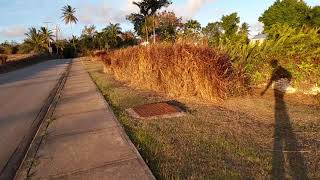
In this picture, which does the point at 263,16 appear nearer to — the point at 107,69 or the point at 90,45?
the point at 107,69

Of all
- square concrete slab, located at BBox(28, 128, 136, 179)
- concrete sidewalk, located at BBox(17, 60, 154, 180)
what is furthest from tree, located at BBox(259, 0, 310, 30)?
square concrete slab, located at BBox(28, 128, 136, 179)

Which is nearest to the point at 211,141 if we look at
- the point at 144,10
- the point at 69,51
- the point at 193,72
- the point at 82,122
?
the point at 82,122

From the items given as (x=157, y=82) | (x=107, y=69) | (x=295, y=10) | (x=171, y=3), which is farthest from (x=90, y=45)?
(x=157, y=82)

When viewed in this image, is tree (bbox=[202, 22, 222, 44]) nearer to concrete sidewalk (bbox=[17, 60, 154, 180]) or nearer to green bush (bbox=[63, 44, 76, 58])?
concrete sidewalk (bbox=[17, 60, 154, 180])

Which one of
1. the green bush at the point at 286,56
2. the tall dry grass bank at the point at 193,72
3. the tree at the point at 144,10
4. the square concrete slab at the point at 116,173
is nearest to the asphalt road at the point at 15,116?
the square concrete slab at the point at 116,173

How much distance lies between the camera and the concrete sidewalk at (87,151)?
16.8 ft

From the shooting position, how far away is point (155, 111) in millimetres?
9055

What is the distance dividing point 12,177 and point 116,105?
5180 millimetres

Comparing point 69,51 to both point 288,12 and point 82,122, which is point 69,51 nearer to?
point 288,12

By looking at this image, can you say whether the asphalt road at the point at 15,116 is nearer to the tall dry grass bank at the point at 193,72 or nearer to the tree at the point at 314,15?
the tall dry grass bank at the point at 193,72

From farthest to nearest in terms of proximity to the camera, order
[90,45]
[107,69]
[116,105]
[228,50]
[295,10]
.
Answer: [90,45] < [295,10] < [107,69] < [228,50] < [116,105]

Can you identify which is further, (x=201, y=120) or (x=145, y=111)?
(x=145, y=111)

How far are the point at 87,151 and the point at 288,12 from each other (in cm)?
5121

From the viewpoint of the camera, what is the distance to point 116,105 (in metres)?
10.5
